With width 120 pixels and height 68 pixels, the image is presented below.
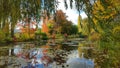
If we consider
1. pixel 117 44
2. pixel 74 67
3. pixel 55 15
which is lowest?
pixel 74 67

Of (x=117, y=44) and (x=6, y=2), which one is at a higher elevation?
(x=6, y=2)

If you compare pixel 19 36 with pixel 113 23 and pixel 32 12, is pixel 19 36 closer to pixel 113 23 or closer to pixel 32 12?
pixel 113 23

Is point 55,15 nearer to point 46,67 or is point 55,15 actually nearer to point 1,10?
point 1,10

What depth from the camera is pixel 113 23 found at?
9562 millimetres

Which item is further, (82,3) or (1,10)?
(1,10)

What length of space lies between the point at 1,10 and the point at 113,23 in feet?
24.7

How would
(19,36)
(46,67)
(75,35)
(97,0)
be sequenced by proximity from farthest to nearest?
(75,35)
(19,36)
(46,67)
(97,0)

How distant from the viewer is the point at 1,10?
104 inches

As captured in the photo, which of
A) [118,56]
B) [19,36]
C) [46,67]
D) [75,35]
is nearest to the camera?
[118,56]

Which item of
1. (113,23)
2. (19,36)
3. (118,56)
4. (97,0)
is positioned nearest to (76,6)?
(97,0)

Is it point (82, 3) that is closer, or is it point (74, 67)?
point (82, 3)

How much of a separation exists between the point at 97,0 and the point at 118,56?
6.56m

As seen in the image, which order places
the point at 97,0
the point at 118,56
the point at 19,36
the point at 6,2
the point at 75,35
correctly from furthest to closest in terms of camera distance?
the point at 75,35 < the point at 19,36 < the point at 118,56 < the point at 6,2 < the point at 97,0

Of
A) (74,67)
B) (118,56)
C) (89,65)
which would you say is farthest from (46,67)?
(118,56)
